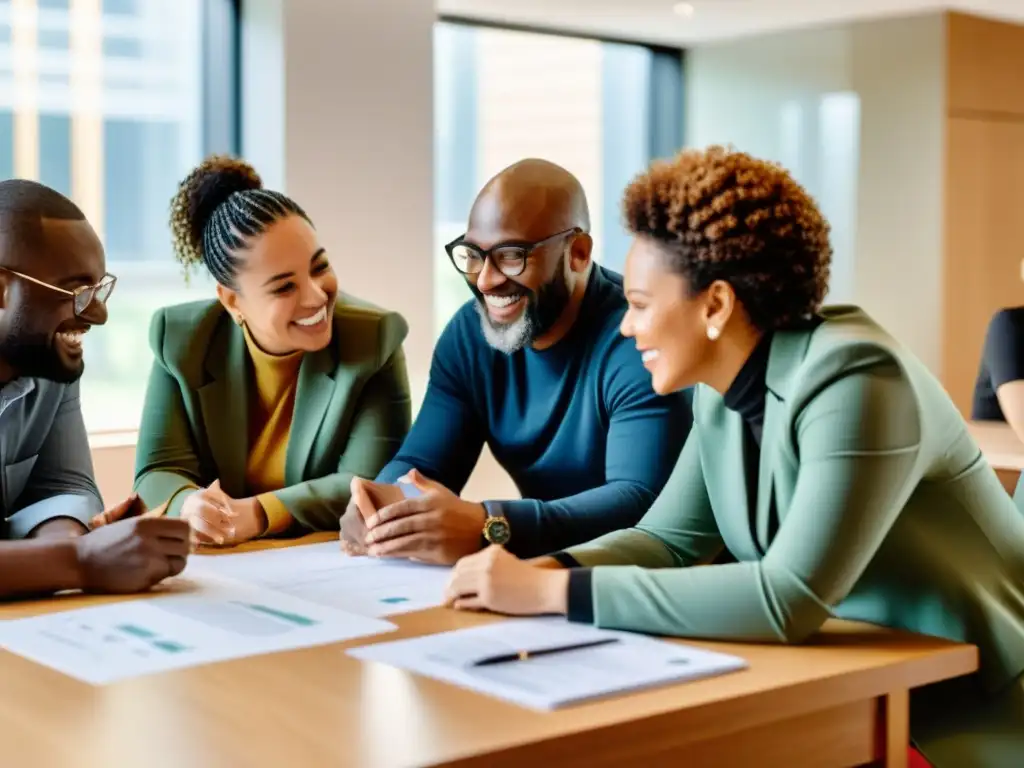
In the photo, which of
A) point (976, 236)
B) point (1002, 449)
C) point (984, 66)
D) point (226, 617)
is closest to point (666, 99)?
point (984, 66)

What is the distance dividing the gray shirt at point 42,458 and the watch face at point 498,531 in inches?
24.9

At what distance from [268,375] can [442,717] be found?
4.92 feet

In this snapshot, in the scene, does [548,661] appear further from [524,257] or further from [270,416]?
[270,416]

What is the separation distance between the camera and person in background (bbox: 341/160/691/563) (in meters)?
2.52

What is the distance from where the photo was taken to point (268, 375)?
280 centimetres

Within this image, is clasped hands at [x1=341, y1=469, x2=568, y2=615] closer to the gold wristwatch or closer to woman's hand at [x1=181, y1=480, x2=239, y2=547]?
the gold wristwatch

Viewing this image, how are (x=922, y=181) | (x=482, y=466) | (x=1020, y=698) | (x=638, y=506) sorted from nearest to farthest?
(x=1020, y=698), (x=638, y=506), (x=482, y=466), (x=922, y=181)

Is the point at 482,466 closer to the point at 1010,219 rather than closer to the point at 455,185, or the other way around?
→ the point at 455,185

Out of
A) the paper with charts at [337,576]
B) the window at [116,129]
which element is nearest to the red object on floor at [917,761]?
the paper with charts at [337,576]

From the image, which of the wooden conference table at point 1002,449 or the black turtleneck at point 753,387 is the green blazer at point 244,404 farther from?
the wooden conference table at point 1002,449

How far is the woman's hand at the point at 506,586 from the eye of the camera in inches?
68.9

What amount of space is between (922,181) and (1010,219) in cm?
56

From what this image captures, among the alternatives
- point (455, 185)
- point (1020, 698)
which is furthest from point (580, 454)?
point (455, 185)

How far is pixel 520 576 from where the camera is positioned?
178cm
